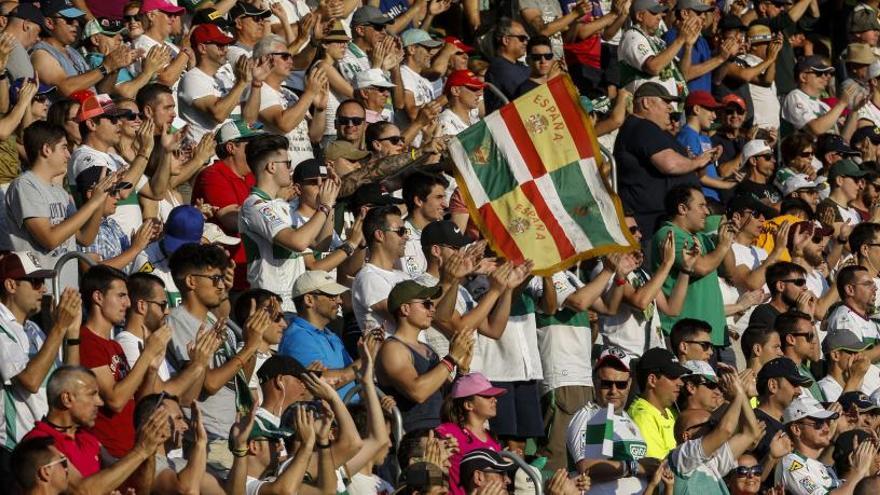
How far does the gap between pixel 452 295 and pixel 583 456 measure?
1.17m

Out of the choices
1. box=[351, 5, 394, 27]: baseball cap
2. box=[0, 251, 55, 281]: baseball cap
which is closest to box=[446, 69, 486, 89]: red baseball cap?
box=[351, 5, 394, 27]: baseball cap

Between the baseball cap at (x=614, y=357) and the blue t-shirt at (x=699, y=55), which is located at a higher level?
the baseball cap at (x=614, y=357)

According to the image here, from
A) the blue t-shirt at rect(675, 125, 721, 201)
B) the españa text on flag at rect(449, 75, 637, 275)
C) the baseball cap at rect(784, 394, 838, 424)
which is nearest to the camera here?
the españa text on flag at rect(449, 75, 637, 275)

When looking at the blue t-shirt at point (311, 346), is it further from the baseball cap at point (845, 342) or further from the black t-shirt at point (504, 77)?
the black t-shirt at point (504, 77)

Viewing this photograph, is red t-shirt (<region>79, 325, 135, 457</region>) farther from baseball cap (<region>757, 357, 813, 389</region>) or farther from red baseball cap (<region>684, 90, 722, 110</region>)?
red baseball cap (<region>684, 90, 722, 110</region>)

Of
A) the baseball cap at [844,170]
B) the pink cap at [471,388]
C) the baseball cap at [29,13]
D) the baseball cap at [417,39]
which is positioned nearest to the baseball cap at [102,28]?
the baseball cap at [29,13]

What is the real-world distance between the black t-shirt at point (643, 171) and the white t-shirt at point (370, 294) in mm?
3721

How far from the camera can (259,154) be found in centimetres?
1288

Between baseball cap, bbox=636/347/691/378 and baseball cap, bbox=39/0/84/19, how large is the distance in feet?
13.9

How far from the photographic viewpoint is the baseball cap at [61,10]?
14.1 m

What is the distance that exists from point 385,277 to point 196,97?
8.02ft

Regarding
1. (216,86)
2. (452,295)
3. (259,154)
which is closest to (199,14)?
(216,86)

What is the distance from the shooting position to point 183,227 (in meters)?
12.2

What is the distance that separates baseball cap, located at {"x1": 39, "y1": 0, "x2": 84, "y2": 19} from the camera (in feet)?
46.4
